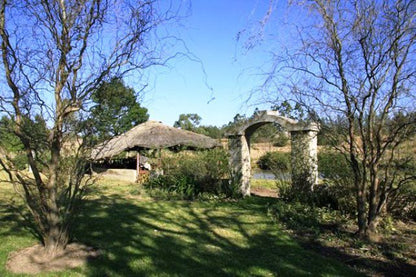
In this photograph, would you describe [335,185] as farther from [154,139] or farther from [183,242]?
[154,139]

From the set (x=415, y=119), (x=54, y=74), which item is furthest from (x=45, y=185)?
(x=415, y=119)

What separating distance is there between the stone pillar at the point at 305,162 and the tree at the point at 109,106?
519 centimetres

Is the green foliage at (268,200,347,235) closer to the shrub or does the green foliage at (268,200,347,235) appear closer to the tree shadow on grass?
the tree shadow on grass

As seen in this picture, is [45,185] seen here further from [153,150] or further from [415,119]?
[153,150]

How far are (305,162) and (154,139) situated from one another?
9092 mm

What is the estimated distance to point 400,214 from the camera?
6871 mm

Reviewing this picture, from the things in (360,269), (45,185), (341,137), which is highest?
(341,137)

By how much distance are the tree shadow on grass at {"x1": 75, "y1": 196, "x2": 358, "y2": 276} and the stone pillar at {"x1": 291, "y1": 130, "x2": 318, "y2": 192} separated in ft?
4.42

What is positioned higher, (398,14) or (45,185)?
(398,14)

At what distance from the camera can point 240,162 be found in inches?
417

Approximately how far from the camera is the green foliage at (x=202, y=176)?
10.8 m

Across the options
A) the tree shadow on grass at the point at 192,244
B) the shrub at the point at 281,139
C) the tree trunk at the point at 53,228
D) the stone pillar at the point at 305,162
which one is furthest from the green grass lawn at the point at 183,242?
the shrub at the point at 281,139

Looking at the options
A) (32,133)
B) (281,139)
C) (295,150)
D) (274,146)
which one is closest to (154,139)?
(274,146)

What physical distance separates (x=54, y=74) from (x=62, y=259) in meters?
2.53
